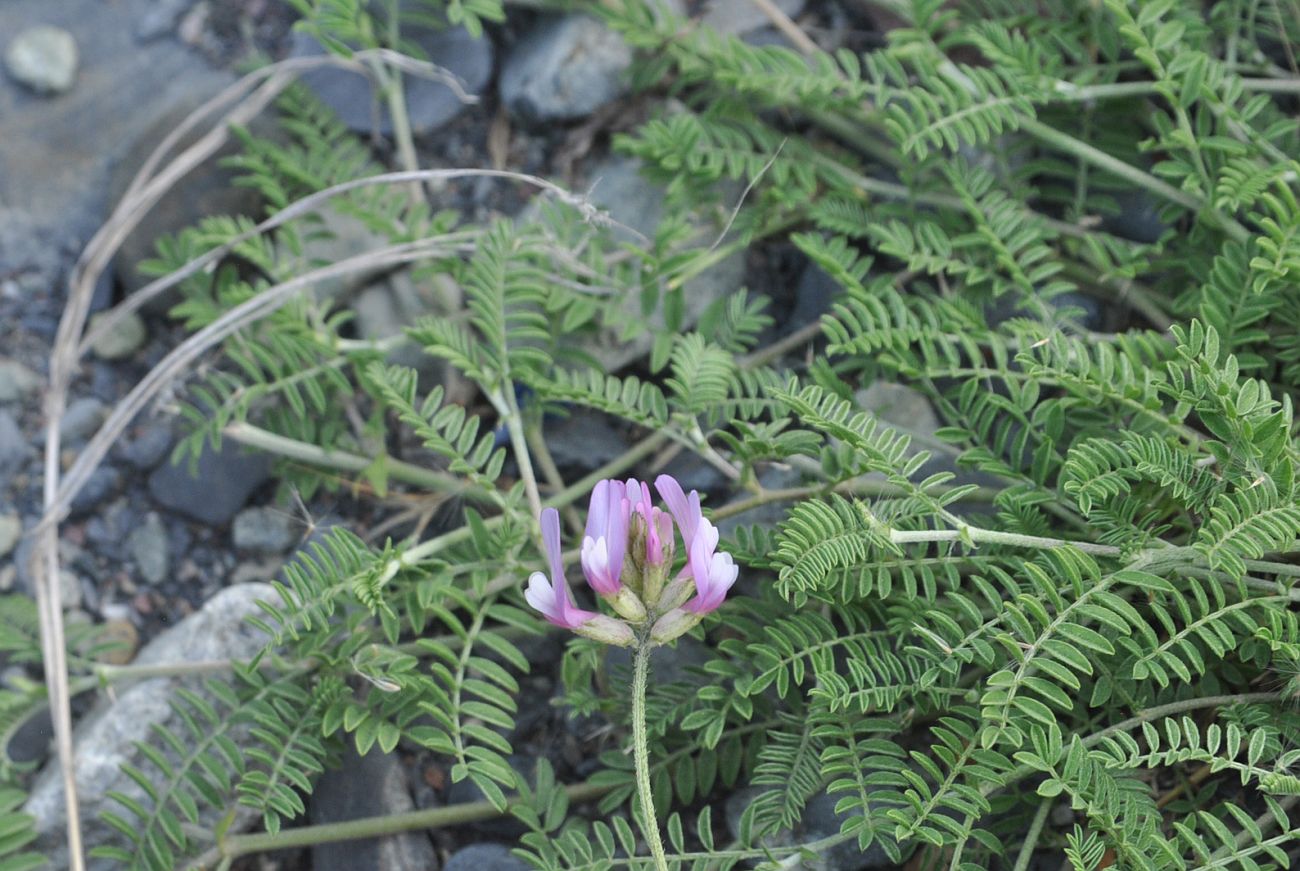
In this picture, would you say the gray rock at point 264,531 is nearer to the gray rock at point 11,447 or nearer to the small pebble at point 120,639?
the small pebble at point 120,639

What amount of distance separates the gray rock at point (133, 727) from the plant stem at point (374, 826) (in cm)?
15

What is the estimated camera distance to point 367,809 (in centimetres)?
230

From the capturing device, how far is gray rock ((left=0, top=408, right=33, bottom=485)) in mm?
2918

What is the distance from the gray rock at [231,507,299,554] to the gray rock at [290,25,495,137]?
0.99 metres

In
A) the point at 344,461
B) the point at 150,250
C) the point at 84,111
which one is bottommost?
the point at 344,461

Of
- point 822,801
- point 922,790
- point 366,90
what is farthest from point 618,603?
point 366,90

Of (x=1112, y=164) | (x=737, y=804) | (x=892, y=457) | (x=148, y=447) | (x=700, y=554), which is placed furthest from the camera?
(x=148, y=447)

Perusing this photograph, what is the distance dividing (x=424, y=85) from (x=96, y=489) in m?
1.25

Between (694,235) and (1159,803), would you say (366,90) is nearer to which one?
(694,235)

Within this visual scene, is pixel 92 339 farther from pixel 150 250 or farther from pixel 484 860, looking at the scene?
pixel 484 860

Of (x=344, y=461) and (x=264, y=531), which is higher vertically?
(x=344, y=461)

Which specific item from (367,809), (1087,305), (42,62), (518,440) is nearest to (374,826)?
(367,809)

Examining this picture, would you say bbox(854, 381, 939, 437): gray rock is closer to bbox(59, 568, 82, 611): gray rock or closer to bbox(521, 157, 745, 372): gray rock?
bbox(521, 157, 745, 372): gray rock

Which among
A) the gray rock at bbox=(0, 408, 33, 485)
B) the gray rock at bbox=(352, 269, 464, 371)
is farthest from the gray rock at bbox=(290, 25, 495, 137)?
the gray rock at bbox=(0, 408, 33, 485)
